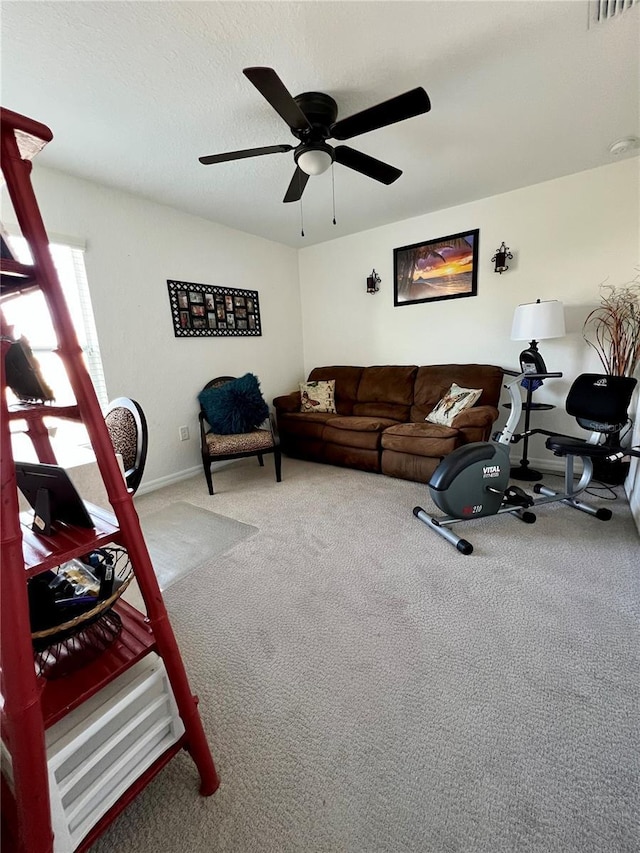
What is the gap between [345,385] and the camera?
4.08m

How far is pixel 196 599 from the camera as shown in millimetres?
1753

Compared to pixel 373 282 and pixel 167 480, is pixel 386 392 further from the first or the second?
pixel 167 480

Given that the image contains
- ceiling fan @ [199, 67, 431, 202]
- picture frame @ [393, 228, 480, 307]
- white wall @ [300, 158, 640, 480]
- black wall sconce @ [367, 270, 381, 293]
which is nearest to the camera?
ceiling fan @ [199, 67, 431, 202]

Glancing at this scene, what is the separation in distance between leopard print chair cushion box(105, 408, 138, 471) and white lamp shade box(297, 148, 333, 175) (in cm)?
162

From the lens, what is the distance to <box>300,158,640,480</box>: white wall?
2.76 metres

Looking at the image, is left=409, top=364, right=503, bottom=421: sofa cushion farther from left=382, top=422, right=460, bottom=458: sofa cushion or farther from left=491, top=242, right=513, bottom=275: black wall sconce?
left=491, top=242, right=513, bottom=275: black wall sconce

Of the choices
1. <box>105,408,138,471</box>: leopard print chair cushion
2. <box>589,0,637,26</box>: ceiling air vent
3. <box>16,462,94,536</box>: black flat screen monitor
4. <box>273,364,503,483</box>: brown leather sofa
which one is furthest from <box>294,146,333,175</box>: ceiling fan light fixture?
<box>273,364,503,483</box>: brown leather sofa

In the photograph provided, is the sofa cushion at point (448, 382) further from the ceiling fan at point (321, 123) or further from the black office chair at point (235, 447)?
the ceiling fan at point (321, 123)

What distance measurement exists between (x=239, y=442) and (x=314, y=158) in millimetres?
2161

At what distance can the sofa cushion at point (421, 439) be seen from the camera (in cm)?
280

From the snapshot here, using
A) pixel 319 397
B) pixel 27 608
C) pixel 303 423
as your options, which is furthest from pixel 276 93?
pixel 319 397

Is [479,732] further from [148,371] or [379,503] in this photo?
[148,371]

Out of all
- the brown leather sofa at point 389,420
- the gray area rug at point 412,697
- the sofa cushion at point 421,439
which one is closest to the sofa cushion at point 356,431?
the brown leather sofa at point 389,420

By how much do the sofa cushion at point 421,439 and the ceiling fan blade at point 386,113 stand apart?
80.3 inches
